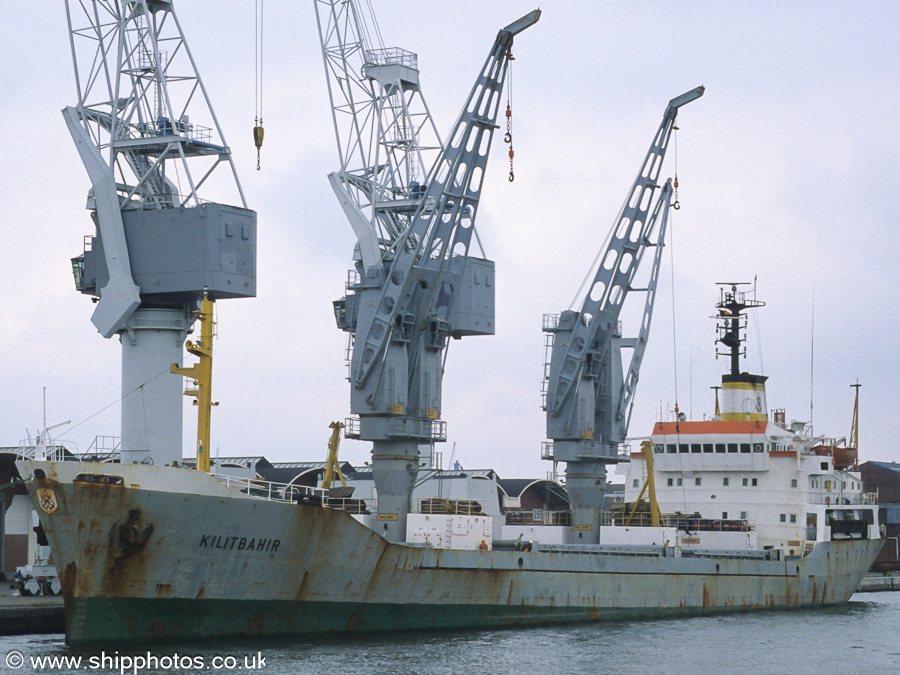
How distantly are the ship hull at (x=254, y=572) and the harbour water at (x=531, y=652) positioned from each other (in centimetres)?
62

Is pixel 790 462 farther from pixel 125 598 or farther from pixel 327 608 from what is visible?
pixel 125 598

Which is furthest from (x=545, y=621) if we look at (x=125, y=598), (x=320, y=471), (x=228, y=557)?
(x=320, y=471)

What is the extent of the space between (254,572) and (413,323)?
437 inches

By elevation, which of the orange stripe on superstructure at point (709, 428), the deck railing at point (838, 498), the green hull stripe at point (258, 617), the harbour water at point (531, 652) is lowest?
the harbour water at point (531, 652)

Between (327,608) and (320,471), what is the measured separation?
40.7m

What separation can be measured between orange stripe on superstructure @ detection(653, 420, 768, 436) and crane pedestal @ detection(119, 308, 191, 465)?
20188mm

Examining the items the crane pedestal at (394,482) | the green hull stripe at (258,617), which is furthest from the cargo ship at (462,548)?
the crane pedestal at (394,482)

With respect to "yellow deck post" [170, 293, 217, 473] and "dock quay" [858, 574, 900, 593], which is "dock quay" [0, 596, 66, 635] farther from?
"dock quay" [858, 574, 900, 593]

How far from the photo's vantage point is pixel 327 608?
3391cm

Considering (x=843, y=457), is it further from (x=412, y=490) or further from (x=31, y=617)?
(x=31, y=617)

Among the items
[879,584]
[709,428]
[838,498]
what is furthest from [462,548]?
[879,584]

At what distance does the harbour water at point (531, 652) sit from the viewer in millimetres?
29203

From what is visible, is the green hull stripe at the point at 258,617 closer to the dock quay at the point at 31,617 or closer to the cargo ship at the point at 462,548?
the cargo ship at the point at 462,548

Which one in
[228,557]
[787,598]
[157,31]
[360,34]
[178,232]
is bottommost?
[787,598]
